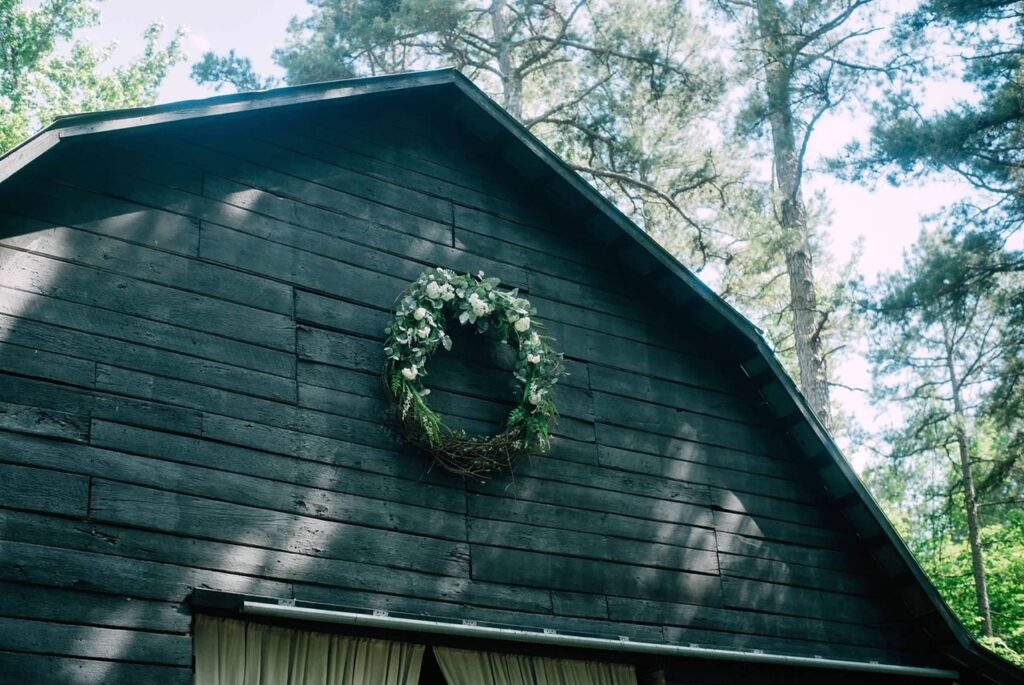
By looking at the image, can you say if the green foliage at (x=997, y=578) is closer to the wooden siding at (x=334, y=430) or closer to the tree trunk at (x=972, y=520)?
the tree trunk at (x=972, y=520)

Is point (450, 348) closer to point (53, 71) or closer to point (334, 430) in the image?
point (334, 430)

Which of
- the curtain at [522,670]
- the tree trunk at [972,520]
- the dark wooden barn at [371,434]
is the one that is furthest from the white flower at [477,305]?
the tree trunk at [972,520]

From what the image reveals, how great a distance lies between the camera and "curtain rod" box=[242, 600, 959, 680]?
5.76m

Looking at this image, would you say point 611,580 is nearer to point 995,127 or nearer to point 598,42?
point 995,127

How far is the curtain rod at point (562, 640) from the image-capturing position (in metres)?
5.76

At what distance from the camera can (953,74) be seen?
14.5 metres

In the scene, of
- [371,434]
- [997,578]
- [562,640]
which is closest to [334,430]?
[371,434]

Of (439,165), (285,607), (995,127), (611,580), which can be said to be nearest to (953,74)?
(995,127)

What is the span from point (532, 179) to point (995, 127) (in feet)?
24.6

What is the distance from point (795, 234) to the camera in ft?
54.4

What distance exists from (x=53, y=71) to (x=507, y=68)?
1286 cm

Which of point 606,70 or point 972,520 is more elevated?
point 606,70

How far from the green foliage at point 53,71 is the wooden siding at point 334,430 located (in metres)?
19.4

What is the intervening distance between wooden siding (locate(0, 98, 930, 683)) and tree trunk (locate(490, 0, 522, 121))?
9.88 m
